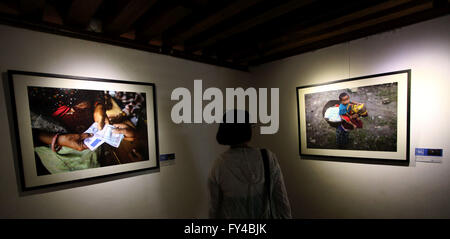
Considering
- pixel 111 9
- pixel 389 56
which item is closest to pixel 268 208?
pixel 389 56

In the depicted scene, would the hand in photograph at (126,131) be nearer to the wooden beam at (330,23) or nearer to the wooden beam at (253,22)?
the wooden beam at (253,22)

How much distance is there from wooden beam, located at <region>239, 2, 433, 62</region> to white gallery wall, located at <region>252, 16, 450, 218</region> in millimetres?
139

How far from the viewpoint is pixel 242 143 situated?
116 cm

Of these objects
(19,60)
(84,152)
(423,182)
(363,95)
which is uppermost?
(19,60)

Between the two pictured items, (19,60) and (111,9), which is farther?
(111,9)

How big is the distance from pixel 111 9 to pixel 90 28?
0.86 feet

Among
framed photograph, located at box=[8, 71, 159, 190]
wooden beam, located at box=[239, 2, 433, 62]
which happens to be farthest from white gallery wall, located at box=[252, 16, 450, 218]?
framed photograph, located at box=[8, 71, 159, 190]

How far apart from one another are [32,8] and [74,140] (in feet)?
2.91

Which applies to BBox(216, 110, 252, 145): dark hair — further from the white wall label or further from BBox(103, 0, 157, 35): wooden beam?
the white wall label

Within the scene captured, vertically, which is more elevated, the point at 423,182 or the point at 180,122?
the point at 180,122

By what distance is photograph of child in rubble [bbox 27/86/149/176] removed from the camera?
124 cm

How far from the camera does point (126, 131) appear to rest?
1.56 meters

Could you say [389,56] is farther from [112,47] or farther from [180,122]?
[112,47]

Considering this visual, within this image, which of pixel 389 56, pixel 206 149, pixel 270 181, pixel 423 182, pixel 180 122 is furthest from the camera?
pixel 206 149
